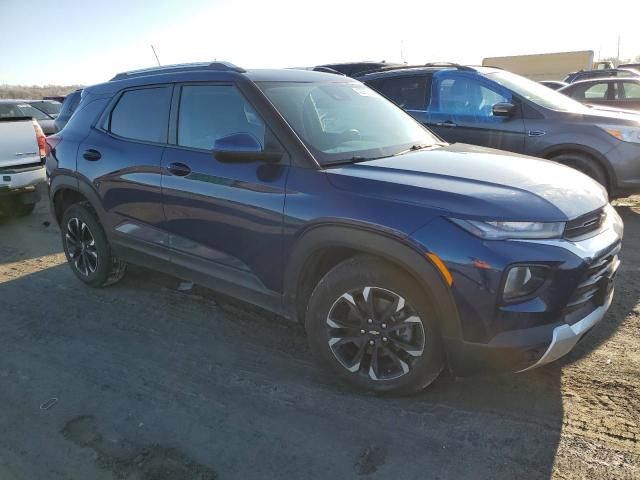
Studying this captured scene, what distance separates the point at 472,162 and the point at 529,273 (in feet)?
3.20

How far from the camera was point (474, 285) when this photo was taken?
2340mm

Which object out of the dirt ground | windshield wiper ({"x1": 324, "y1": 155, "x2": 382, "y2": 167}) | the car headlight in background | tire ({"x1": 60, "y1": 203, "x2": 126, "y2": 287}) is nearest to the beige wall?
tire ({"x1": 60, "y1": 203, "x2": 126, "y2": 287})

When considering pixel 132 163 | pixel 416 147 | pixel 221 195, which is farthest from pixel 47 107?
pixel 416 147

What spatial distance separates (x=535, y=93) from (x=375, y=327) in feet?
15.9

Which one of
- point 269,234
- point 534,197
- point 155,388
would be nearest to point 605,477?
point 534,197

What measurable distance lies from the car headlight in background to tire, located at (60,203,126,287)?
135 inches

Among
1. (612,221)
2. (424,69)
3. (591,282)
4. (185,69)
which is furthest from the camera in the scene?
(424,69)

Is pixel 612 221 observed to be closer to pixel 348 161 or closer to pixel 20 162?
pixel 348 161

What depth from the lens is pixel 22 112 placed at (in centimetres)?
1045

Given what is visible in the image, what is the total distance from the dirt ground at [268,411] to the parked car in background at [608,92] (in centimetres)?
833

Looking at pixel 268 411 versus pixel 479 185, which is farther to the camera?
pixel 268 411

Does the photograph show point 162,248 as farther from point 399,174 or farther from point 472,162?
point 472,162

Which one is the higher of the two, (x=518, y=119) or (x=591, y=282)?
(x=518, y=119)

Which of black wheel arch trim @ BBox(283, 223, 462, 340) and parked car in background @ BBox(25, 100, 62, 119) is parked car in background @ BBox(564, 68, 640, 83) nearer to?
black wheel arch trim @ BBox(283, 223, 462, 340)
